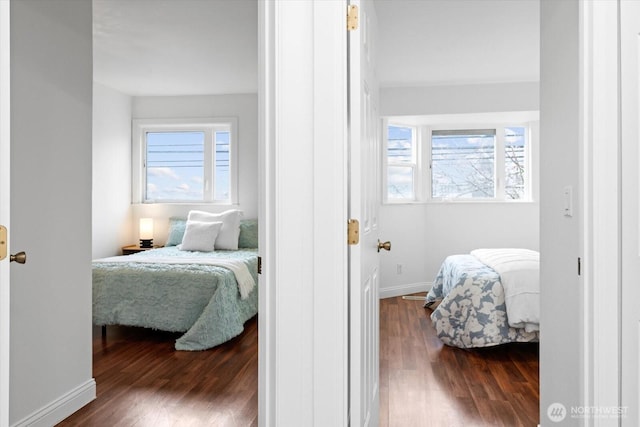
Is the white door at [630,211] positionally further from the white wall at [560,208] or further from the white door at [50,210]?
the white door at [50,210]

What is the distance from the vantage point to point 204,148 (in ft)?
19.7

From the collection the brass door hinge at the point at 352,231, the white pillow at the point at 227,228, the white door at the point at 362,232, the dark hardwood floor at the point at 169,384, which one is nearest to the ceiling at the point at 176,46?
the white pillow at the point at 227,228

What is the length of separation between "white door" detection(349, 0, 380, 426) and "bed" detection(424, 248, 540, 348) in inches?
65.7

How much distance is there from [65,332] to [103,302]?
1406mm

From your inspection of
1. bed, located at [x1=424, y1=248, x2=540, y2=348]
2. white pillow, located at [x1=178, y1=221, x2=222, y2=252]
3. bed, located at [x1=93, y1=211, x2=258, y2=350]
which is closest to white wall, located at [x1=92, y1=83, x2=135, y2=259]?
white pillow, located at [x1=178, y1=221, x2=222, y2=252]

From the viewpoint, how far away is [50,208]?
236cm

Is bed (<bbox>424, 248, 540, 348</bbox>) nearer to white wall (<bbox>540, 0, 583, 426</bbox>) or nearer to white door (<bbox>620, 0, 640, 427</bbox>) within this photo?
white wall (<bbox>540, 0, 583, 426</bbox>)

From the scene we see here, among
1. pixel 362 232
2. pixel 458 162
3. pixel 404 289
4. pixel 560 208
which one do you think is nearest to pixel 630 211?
pixel 560 208

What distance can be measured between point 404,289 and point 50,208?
4.19 m

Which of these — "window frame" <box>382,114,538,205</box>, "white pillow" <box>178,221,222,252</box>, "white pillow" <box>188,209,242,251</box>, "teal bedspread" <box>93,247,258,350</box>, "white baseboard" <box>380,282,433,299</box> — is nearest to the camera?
"teal bedspread" <box>93,247,258,350</box>

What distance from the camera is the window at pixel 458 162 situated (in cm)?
583

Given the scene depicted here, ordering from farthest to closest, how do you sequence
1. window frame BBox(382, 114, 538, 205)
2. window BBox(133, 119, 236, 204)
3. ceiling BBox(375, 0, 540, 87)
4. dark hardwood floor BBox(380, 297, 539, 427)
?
1. window BBox(133, 119, 236, 204)
2. window frame BBox(382, 114, 538, 205)
3. ceiling BBox(375, 0, 540, 87)
4. dark hardwood floor BBox(380, 297, 539, 427)

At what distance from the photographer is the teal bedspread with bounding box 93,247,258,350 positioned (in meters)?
3.61

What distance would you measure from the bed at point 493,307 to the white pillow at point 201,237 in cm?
263
